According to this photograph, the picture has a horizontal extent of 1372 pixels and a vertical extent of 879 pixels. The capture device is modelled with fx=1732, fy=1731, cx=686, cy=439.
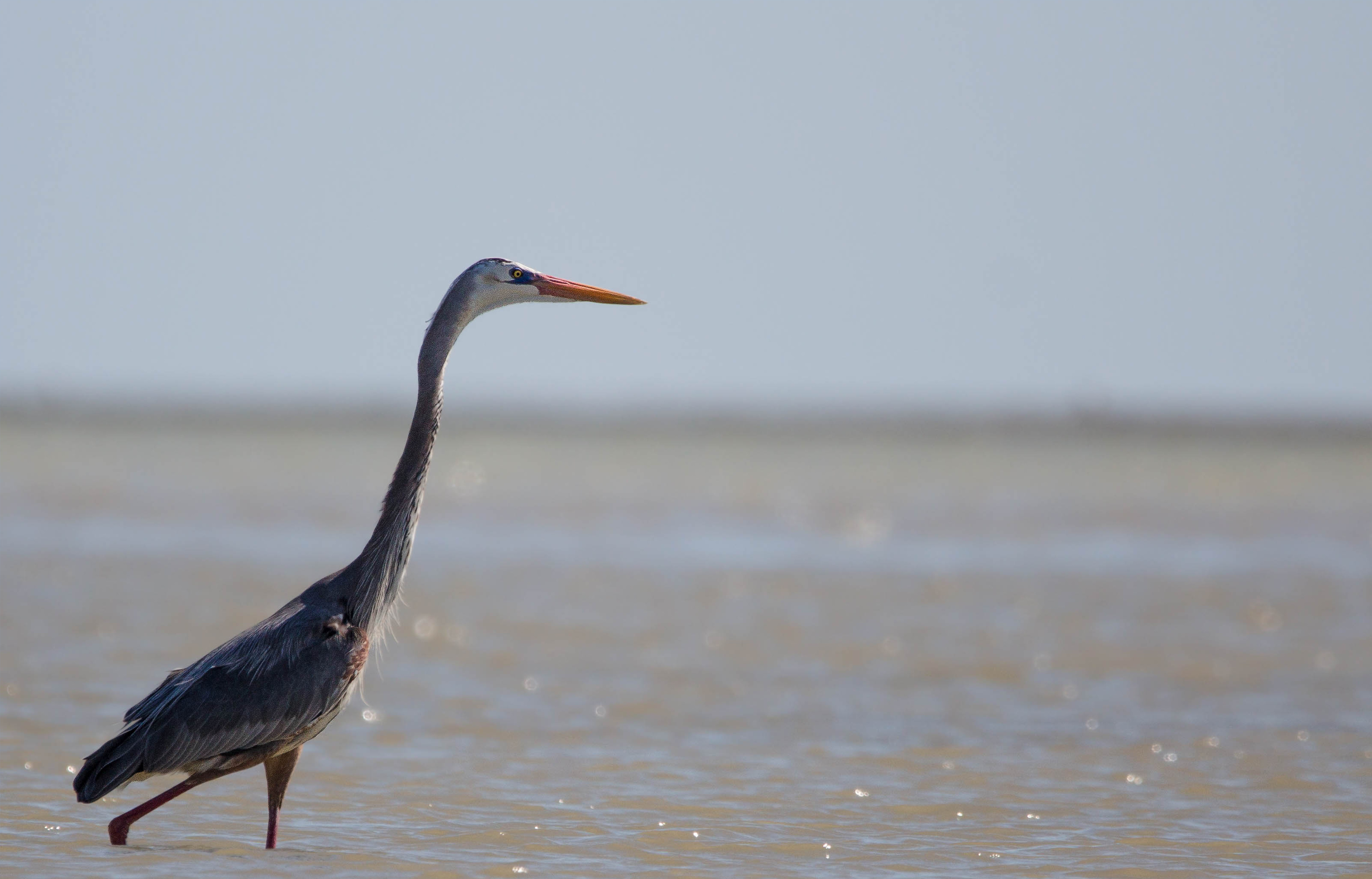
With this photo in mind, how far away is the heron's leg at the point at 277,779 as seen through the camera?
23.1 ft

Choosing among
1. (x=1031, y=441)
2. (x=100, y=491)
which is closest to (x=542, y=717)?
(x=100, y=491)

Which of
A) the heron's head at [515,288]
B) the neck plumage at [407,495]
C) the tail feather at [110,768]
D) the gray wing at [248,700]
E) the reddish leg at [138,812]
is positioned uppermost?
the heron's head at [515,288]

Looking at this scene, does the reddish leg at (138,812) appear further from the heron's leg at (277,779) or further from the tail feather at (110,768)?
the heron's leg at (277,779)

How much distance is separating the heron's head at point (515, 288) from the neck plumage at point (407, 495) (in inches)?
2.8

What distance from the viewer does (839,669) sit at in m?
12.1

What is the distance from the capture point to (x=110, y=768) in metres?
6.89

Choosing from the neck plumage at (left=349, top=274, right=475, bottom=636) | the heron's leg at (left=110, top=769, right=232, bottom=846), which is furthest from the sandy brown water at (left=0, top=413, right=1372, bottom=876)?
the neck plumage at (left=349, top=274, right=475, bottom=636)

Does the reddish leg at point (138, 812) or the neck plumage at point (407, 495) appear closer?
the reddish leg at point (138, 812)

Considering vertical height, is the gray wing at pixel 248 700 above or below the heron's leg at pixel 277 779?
above

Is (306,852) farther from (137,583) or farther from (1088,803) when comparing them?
(137,583)

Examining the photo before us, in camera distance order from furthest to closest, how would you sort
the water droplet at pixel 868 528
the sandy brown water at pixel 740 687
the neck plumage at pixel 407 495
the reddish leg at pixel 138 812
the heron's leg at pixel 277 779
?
the water droplet at pixel 868 528, the sandy brown water at pixel 740 687, the neck plumage at pixel 407 495, the heron's leg at pixel 277 779, the reddish leg at pixel 138 812

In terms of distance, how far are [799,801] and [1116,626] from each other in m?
6.60

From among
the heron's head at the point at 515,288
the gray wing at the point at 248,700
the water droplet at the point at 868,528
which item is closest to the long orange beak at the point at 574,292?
the heron's head at the point at 515,288

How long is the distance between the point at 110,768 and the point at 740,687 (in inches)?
205
